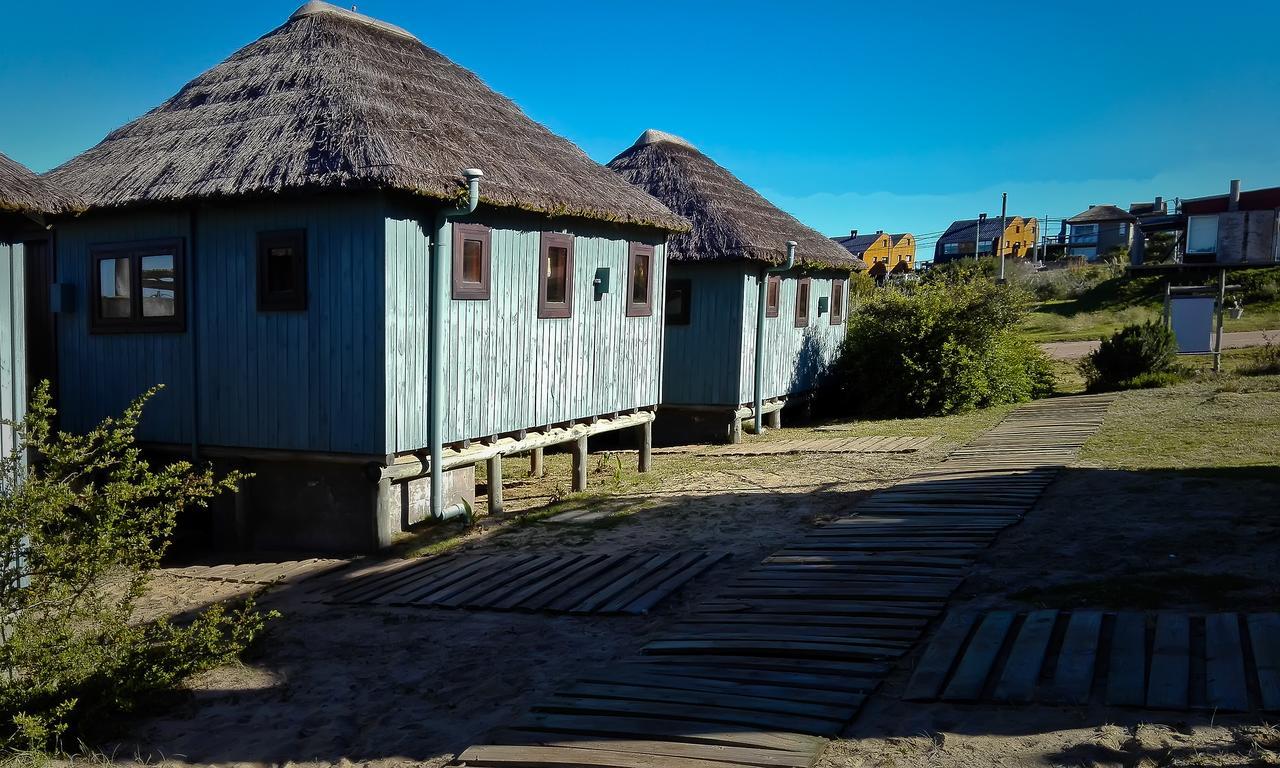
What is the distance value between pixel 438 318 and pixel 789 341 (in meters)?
9.75

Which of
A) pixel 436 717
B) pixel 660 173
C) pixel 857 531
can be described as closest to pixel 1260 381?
pixel 660 173

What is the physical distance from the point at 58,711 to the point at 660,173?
13797 millimetres

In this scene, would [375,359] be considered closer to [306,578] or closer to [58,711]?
[306,578]

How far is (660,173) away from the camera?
57.3 ft

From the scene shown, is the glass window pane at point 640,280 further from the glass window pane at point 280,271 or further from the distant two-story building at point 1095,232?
the distant two-story building at point 1095,232

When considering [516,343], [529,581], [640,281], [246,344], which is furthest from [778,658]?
[640,281]

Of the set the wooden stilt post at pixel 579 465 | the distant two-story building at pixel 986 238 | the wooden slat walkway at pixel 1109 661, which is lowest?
the wooden stilt post at pixel 579 465

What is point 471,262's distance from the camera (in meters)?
10.1

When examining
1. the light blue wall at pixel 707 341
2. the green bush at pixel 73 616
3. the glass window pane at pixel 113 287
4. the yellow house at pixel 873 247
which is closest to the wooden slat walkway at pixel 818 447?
the light blue wall at pixel 707 341

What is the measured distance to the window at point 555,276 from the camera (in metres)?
11.2

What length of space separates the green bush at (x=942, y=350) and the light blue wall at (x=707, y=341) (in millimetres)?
3970

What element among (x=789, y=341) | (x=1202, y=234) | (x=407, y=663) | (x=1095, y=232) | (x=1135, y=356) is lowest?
(x=407, y=663)

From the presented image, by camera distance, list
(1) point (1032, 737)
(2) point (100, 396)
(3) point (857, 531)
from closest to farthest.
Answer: (1) point (1032, 737) → (3) point (857, 531) → (2) point (100, 396)

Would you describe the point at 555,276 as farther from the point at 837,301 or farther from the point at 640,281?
the point at 837,301
